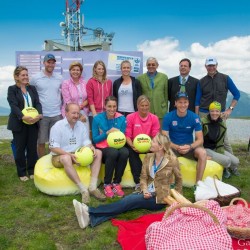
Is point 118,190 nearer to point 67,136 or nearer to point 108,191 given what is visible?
point 108,191

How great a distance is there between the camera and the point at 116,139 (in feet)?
19.1

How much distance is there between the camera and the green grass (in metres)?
4.05

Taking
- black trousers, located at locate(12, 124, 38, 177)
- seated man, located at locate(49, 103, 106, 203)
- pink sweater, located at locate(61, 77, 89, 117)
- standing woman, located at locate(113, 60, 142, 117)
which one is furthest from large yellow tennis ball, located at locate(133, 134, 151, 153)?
black trousers, located at locate(12, 124, 38, 177)

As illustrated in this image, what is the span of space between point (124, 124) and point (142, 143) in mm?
557

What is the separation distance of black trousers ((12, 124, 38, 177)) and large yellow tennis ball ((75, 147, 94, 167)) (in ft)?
4.46

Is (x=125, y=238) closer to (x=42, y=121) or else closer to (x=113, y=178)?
(x=113, y=178)

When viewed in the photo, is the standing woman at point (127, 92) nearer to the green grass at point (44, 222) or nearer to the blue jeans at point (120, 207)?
the green grass at point (44, 222)

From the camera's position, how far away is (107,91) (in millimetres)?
6848

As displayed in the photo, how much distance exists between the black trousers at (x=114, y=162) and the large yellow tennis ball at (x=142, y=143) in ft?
0.74

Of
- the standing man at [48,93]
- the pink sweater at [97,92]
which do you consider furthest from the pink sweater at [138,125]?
the standing man at [48,93]

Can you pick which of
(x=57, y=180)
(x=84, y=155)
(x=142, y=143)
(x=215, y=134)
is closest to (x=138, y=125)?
(x=142, y=143)

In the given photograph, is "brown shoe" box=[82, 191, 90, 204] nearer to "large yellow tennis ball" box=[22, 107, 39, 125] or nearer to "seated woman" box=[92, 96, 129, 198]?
"seated woman" box=[92, 96, 129, 198]

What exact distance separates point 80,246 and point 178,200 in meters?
1.43

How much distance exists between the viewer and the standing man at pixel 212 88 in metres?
6.80
